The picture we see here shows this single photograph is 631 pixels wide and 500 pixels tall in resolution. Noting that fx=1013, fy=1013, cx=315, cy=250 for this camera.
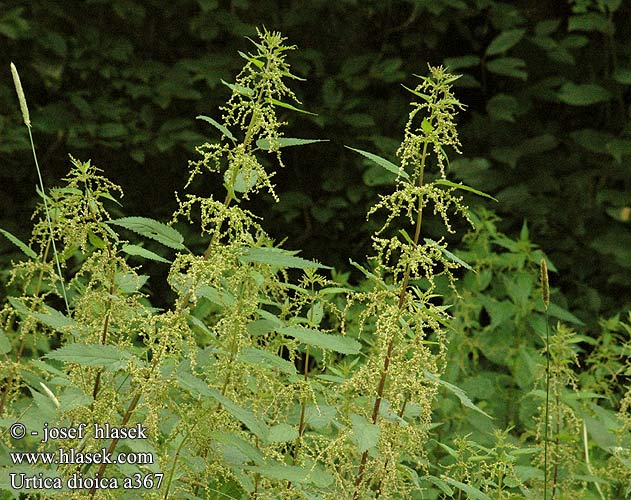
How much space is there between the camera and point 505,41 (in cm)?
499

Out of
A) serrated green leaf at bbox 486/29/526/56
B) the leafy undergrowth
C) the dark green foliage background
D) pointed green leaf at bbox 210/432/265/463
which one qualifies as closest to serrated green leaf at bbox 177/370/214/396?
the leafy undergrowth

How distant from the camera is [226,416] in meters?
1.75

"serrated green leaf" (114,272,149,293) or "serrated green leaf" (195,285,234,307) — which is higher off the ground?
"serrated green leaf" (114,272,149,293)

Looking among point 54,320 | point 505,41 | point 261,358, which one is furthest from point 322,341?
point 505,41

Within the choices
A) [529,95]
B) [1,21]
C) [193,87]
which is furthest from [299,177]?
[1,21]

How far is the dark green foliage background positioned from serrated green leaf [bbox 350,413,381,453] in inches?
124

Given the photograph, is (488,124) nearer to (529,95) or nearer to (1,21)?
(529,95)

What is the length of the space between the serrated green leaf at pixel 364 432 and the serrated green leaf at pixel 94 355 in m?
0.36

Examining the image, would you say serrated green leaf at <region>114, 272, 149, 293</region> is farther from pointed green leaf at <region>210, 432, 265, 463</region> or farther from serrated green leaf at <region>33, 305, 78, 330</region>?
pointed green leaf at <region>210, 432, 265, 463</region>

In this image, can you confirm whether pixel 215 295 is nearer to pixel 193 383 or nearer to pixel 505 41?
pixel 193 383

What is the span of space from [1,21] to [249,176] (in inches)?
139

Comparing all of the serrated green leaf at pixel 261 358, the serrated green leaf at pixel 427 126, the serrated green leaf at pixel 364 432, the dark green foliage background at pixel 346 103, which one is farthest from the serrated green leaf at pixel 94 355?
the dark green foliage background at pixel 346 103

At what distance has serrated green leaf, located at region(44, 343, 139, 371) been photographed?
1.51 metres

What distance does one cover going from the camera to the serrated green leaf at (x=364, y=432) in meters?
1.52
